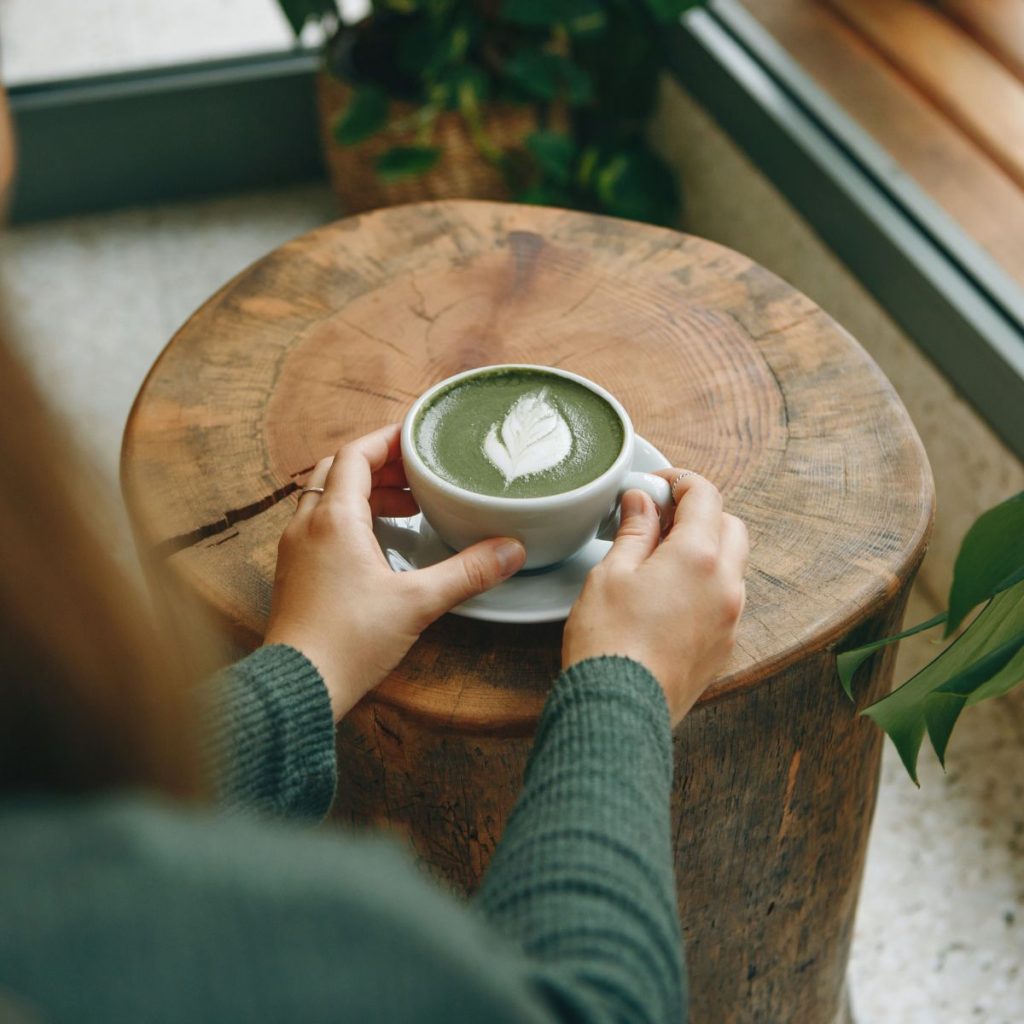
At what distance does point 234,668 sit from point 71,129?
2102mm

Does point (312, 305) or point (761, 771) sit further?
point (312, 305)

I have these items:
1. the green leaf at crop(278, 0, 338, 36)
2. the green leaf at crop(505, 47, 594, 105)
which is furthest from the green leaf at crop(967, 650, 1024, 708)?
the green leaf at crop(278, 0, 338, 36)

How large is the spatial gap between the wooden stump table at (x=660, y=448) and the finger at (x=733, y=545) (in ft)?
0.24

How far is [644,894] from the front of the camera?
580 mm

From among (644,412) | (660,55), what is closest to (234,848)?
(644,412)

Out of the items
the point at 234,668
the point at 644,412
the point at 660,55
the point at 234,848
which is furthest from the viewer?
the point at 660,55

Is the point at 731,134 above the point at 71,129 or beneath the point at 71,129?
above

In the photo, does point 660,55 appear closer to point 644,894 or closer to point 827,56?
point 827,56

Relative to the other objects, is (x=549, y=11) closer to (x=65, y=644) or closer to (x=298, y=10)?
(x=298, y=10)

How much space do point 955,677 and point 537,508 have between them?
12.6 inches

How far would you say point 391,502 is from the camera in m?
0.88

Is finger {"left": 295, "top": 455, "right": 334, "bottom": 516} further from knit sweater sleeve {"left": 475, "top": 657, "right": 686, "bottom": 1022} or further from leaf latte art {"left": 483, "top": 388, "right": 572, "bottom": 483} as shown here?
Result: knit sweater sleeve {"left": 475, "top": 657, "right": 686, "bottom": 1022}

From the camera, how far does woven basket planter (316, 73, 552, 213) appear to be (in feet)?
7.12

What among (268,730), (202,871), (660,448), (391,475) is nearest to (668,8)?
(660,448)
